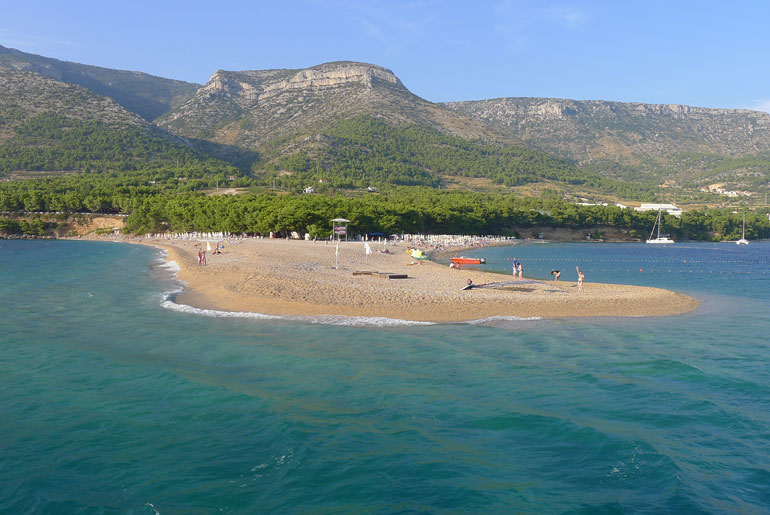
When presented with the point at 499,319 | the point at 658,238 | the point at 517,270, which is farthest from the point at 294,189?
the point at 499,319

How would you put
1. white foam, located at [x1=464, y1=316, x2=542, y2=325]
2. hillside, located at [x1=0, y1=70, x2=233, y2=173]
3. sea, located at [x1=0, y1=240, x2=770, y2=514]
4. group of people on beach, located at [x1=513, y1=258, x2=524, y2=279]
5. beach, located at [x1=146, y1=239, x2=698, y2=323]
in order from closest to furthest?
1. sea, located at [x1=0, y1=240, x2=770, y2=514]
2. white foam, located at [x1=464, y1=316, x2=542, y2=325]
3. beach, located at [x1=146, y1=239, x2=698, y2=323]
4. group of people on beach, located at [x1=513, y1=258, x2=524, y2=279]
5. hillside, located at [x1=0, y1=70, x2=233, y2=173]

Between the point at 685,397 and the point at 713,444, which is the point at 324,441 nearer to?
the point at 713,444

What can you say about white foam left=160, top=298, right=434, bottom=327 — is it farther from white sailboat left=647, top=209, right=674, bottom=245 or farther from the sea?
white sailboat left=647, top=209, right=674, bottom=245

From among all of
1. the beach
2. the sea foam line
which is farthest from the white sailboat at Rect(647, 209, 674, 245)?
the sea foam line

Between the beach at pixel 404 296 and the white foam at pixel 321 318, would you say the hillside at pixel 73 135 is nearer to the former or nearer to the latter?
the beach at pixel 404 296

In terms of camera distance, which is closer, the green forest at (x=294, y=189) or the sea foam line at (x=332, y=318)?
the sea foam line at (x=332, y=318)

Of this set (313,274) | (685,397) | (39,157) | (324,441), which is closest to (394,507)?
(324,441)

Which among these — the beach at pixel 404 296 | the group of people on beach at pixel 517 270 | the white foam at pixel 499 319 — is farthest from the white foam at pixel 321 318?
the group of people on beach at pixel 517 270
